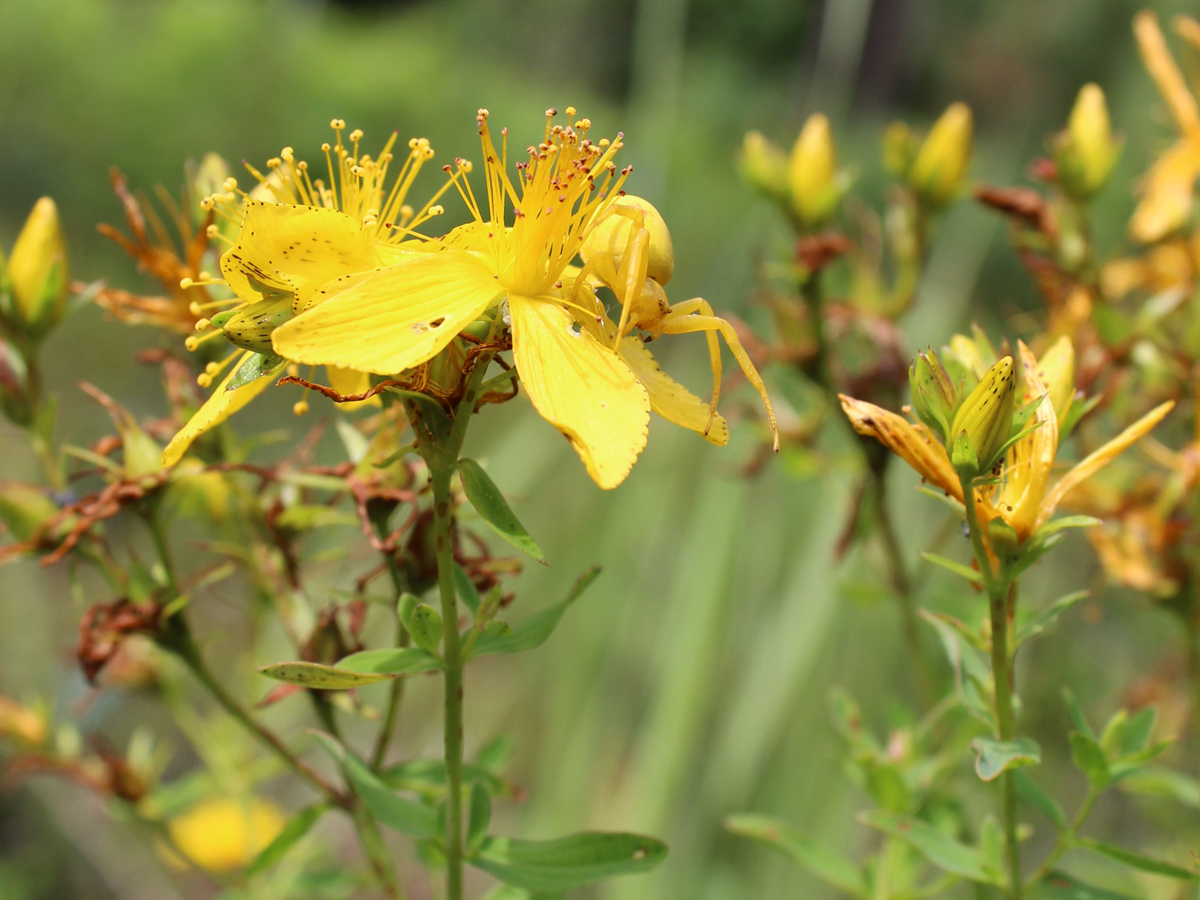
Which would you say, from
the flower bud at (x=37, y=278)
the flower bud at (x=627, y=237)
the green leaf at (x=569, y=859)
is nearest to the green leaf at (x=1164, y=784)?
the green leaf at (x=569, y=859)

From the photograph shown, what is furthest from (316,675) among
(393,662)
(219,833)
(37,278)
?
(219,833)

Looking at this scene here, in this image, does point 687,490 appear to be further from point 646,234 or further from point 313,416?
point 313,416

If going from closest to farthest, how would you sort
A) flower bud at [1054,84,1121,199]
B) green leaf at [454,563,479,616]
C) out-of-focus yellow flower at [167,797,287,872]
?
green leaf at [454,563,479,616] < flower bud at [1054,84,1121,199] < out-of-focus yellow flower at [167,797,287,872]

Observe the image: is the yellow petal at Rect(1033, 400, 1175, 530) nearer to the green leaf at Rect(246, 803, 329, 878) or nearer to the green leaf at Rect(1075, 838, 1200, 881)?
the green leaf at Rect(1075, 838, 1200, 881)

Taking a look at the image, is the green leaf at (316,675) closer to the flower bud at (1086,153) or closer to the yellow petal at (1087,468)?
the yellow petal at (1087,468)

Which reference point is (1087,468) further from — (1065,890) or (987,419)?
(1065,890)

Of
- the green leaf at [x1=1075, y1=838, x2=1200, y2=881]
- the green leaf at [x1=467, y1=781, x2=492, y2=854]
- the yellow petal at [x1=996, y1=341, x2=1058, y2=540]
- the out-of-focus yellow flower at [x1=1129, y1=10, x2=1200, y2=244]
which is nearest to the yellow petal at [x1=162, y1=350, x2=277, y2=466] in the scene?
the green leaf at [x1=467, y1=781, x2=492, y2=854]

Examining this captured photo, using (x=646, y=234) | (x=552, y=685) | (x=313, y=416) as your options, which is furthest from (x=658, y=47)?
(x=313, y=416)
